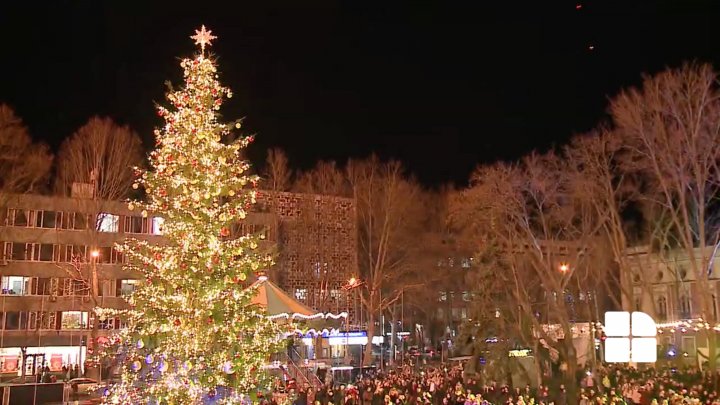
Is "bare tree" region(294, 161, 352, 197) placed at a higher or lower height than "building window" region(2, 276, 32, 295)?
higher

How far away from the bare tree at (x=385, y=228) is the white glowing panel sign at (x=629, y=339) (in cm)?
3537

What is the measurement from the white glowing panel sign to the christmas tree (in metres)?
8.00

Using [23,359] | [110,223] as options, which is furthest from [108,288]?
[23,359]

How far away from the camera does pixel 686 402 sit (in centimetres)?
1528

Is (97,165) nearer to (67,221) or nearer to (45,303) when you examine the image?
(67,221)

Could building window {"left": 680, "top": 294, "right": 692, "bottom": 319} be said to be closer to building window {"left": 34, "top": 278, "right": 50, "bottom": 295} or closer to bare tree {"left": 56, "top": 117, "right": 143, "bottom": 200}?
bare tree {"left": 56, "top": 117, "right": 143, "bottom": 200}

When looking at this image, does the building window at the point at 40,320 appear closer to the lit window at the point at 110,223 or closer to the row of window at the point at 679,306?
the lit window at the point at 110,223

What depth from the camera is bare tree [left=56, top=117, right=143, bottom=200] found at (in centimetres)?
3734

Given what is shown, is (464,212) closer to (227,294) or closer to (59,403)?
(59,403)

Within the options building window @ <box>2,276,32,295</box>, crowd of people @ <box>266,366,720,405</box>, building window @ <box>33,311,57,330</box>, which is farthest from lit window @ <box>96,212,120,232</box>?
crowd of people @ <box>266,366,720,405</box>

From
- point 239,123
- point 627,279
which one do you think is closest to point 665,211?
point 627,279

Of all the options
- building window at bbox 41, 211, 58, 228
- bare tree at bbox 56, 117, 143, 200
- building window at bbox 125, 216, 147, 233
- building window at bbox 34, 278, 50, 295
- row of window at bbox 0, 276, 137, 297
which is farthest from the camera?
building window at bbox 125, 216, 147, 233

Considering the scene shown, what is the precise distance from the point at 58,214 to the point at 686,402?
40.4 meters

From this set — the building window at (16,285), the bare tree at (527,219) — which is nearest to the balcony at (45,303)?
the building window at (16,285)
